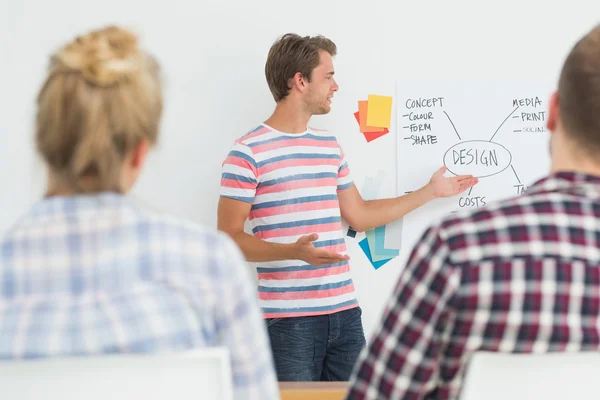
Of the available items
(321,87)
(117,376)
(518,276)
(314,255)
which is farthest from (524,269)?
(321,87)

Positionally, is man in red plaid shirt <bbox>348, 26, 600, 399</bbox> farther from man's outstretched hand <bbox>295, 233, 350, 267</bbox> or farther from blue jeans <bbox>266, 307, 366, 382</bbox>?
blue jeans <bbox>266, 307, 366, 382</bbox>

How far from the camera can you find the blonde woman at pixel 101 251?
91cm

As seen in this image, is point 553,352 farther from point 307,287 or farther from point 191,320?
point 307,287

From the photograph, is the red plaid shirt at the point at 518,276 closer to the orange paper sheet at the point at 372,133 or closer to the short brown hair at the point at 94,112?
the short brown hair at the point at 94,112

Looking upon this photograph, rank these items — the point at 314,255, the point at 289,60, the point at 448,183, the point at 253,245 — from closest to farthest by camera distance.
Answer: the point at 314,255, the point at 253,245, the point at 289,60, the point at 448,183

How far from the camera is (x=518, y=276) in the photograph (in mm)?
924

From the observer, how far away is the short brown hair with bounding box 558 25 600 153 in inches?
36.8

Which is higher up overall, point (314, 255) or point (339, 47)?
point (339, 47)

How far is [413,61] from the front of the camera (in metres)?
2.60

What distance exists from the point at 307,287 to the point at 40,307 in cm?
145

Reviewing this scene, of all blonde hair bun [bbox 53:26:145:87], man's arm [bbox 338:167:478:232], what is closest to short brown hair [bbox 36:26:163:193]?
blonde hair bun [bbox 53:26:145:87]

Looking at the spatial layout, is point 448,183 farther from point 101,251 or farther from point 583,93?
point 101,251

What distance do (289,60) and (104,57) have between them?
1.51 m

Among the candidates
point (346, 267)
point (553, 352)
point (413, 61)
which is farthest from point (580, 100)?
point (413, 61)
